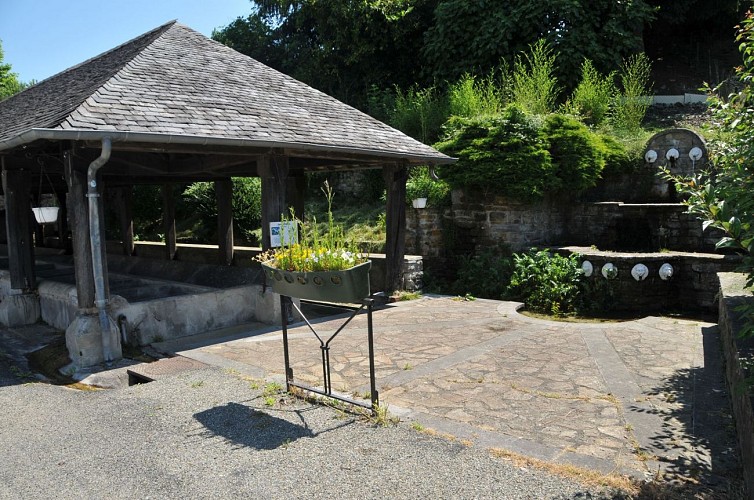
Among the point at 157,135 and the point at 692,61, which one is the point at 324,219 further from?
the point at 692,61

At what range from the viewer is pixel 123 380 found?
5.50 metres

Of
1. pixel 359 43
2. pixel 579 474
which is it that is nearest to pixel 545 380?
pixel 579 474

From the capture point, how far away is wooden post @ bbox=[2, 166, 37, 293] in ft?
26.2

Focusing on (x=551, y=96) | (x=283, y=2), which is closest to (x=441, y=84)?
(x=551, y=96)

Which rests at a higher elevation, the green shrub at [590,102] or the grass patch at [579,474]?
the green shrub at [590,102]

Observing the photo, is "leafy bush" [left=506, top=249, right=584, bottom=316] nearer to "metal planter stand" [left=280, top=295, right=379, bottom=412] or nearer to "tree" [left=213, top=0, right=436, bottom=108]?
"metal planter stand" [left=280, top=295, right=379, bottom=412]

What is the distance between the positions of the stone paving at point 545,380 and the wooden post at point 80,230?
1.14 m

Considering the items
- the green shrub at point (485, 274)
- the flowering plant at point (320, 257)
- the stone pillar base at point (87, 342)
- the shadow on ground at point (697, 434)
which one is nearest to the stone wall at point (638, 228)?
the green shrub at point (485, 274)

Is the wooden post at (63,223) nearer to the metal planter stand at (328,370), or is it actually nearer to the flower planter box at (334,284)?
the metal planter stand at (328,370)

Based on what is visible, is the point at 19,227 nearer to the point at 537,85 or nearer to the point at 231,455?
the point at 231,455

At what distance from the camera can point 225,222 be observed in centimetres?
1141

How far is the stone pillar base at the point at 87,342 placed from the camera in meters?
5.88

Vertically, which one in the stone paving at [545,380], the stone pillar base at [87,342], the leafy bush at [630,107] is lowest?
the stone paving at [545,380]

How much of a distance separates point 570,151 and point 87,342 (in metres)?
8.69
